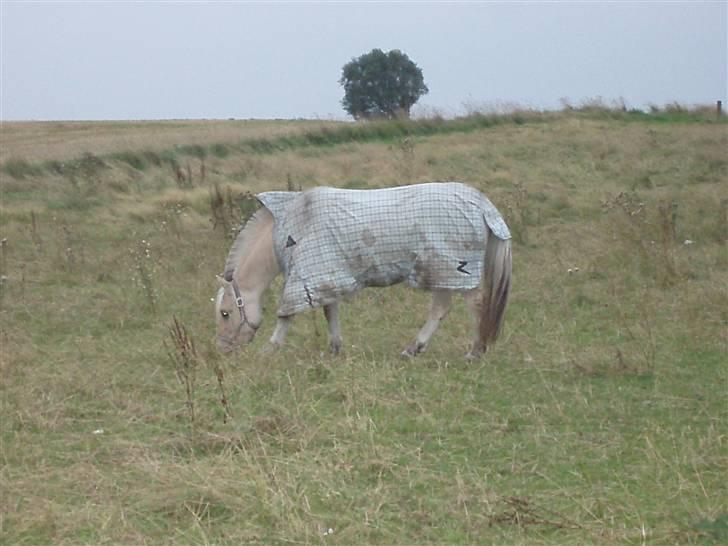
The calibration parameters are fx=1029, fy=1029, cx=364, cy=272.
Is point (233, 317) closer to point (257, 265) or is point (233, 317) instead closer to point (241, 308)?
point (241, 308)

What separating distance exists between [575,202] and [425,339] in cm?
782

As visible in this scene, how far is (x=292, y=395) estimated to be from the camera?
237 inches

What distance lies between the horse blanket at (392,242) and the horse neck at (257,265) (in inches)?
14.9

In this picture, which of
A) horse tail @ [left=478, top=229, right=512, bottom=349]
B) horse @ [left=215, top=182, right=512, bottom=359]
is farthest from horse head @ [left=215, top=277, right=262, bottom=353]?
horse tail @ [left=478, top=229, right=512, bottom=349]

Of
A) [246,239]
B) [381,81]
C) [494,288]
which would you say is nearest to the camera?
[494,288]

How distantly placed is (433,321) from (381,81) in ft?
137

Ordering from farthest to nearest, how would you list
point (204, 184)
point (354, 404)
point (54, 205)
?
point (204, 184)
point (54, 205)
point (354, 404)

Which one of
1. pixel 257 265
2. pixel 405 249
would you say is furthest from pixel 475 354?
pixel 257 265

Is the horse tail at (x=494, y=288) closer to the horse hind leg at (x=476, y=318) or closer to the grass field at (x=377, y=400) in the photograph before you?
the horse hind leg at (x=476, y=318)

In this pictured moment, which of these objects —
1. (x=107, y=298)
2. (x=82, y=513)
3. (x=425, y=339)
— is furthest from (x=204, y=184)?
(x=82, y=513)

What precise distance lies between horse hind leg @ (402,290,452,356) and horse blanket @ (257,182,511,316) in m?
0.27

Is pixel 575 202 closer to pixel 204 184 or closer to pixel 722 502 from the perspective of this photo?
pixel 204 184

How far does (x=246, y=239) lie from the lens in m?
7.79

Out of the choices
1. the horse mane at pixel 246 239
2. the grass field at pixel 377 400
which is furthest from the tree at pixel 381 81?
the horse mane at pixel 246 239
